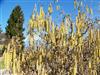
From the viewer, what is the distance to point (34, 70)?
5.15 m

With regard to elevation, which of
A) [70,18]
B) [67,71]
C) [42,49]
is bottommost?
[67,71]

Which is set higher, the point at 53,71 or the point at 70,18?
the point at 70,18

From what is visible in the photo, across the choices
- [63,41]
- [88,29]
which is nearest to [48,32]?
[63,41]

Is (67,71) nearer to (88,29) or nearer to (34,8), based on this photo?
(88,29)

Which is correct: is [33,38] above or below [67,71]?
above

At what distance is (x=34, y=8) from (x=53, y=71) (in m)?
0.92

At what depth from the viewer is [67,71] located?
4988 mm

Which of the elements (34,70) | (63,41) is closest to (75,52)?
(63,41)

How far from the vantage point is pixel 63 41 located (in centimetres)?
507

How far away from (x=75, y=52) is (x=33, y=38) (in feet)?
2.15

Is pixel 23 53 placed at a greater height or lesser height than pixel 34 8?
lesser

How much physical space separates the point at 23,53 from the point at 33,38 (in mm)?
259

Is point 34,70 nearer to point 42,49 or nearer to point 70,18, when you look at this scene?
point 42,49

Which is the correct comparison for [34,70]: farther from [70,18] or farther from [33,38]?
[70,18]
